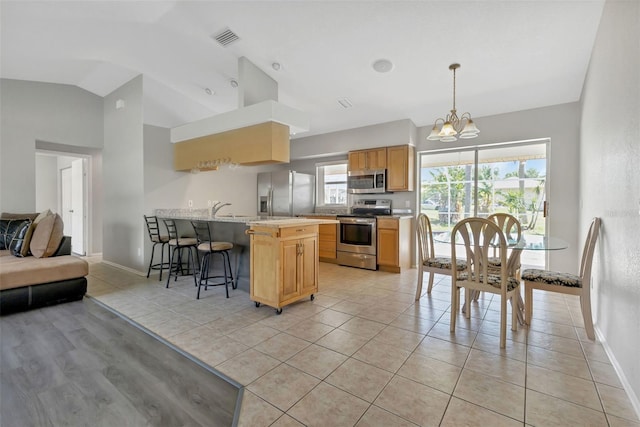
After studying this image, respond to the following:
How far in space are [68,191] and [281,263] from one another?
22.3 ft

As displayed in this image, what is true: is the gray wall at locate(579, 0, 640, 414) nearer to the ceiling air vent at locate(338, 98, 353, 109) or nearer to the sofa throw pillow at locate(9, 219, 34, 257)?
the ceiling air vent at locate(338, 98, 353, 109)

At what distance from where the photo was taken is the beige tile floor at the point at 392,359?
62.6 inches

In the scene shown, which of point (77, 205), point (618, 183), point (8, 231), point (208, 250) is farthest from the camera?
point (77, 205)

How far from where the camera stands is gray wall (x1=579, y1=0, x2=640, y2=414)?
5.62 feet

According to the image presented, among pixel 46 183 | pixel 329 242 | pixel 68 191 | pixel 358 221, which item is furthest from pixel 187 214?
pixel 46 183

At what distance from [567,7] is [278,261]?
3.44 metres

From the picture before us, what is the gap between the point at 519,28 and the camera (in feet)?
9.12

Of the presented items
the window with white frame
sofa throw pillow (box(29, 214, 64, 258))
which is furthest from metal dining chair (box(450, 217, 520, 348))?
sofa throw pillow (box(29, 214, 64, 258))

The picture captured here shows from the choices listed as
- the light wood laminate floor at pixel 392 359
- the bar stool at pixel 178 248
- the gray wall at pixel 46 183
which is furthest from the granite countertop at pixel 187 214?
the gray wall at pixel 46 183

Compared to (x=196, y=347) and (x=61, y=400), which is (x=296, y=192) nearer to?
(x=196, y=347)

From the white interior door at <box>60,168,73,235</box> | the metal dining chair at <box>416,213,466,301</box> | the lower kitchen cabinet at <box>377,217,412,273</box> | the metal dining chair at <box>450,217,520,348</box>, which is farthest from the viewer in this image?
the white interior door at <box>60,168,73,235</box>

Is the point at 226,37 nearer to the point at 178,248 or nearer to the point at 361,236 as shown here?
the point at 178,248

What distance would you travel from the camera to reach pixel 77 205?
21.2ft

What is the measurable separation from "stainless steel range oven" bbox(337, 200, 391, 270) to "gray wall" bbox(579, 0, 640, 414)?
2.81m
